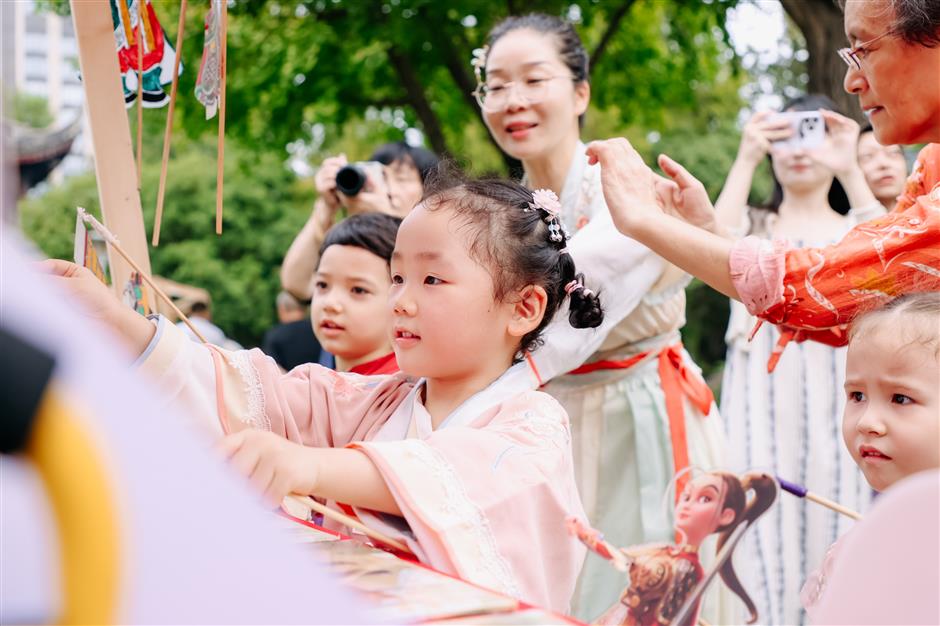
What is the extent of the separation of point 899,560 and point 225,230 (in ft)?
48.4

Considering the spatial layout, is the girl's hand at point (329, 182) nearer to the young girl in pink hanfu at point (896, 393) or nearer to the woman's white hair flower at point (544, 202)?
the woman's white hair flower at point (544, 202)

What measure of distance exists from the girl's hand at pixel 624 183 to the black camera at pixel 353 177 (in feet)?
4.46

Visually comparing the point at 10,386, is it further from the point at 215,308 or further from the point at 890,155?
the point at 215,308

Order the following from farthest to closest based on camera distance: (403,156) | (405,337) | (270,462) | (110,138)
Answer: (403,156)
(110,138)
(405,337)
(270,462)

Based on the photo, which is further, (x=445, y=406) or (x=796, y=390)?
(x=796, y=390)

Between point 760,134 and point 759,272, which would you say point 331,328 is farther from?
point 760,134

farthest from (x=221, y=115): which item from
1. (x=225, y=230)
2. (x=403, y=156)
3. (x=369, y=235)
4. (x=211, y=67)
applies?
(x=225, y=230)

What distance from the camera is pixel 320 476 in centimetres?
126

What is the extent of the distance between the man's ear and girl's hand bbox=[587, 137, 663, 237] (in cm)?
17

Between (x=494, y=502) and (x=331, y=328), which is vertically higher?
(x=331, y=328)

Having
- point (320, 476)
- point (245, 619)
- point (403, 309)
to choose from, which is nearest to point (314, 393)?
point (403, 309)

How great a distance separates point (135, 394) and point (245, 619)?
14 cm

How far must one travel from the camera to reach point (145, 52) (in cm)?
234

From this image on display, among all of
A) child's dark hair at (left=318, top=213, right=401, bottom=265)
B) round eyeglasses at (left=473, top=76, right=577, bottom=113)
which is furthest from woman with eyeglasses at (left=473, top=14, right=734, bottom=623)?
child's dark hair at (left=318, top=213, right=401, bottom=265)
